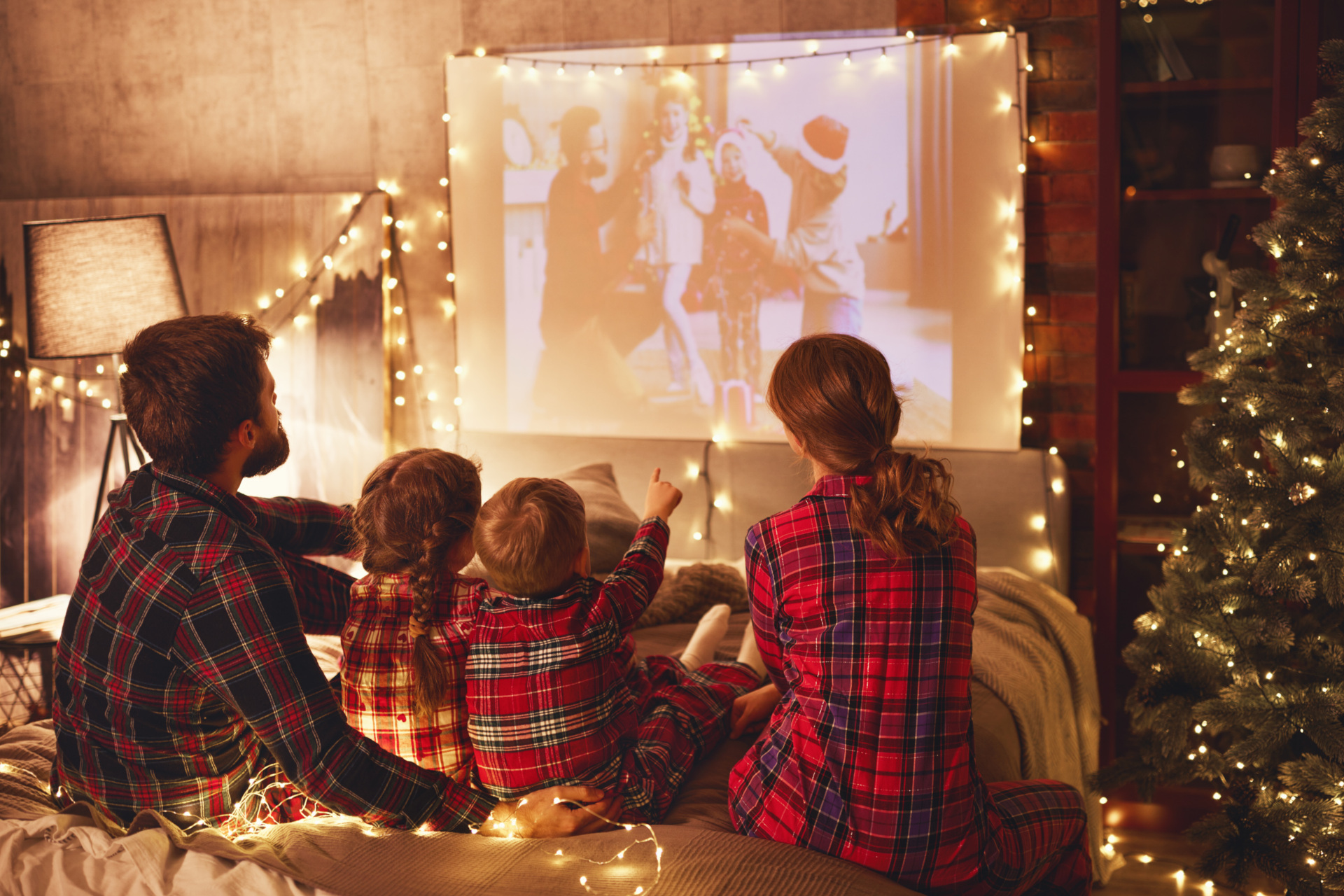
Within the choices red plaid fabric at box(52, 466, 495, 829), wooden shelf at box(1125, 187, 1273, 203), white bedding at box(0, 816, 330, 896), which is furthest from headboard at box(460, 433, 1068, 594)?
white bedding at box(0, 816, 330, 896)

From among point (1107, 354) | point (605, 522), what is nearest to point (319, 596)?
point (605, 522)

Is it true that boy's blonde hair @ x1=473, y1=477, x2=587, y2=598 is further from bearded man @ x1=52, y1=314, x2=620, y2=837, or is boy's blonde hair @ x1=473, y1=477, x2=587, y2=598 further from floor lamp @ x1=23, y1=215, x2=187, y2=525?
floor lamp @ x1=23, y1=215, x2=187, y2=525

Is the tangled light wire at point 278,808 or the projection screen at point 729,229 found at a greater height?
the projection screen at point 729,229

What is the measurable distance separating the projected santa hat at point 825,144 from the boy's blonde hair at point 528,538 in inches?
77.2

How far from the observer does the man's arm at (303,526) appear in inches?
68.5

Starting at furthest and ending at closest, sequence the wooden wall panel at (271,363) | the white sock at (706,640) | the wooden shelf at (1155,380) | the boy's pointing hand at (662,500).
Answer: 1. the wooden wall panel at (271,363)
2. the wooden shelf at (1155,380)
3. the white sock at (706,640)
4. the boy's pointing hand at (662,500)

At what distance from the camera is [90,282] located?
3004 millimetres

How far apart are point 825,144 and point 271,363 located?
6.85 feet

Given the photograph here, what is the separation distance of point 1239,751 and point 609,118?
2544 millimetres

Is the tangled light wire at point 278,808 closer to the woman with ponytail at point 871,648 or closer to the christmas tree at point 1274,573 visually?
the woman with ponytail at point 871,648

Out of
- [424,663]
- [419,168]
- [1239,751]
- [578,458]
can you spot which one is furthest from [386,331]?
[1239,751]

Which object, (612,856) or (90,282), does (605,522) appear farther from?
(90,282)

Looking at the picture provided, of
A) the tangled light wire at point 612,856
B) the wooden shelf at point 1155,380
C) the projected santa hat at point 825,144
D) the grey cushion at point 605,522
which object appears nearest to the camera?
the tangled light wire at point 612,856

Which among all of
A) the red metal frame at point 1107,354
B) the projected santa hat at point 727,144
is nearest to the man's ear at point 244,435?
the projected santa hat at point 727,144
